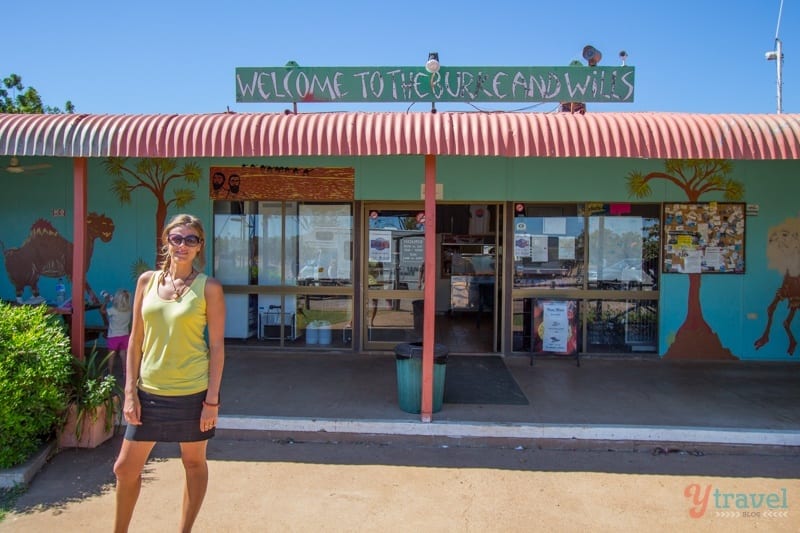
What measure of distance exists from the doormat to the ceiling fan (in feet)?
21.8

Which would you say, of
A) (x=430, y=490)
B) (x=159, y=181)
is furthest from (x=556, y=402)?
(x=159, y=181)

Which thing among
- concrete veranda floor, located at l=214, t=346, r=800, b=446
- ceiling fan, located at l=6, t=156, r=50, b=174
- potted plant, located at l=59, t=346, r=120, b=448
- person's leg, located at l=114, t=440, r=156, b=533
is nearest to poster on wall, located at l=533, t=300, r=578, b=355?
concrete veranda floor, located at l=214, t=346, r=800, b=446

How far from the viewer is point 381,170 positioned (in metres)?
8.29

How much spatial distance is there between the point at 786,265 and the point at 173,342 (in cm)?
832

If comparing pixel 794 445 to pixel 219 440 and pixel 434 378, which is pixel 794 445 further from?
pixel 219 440

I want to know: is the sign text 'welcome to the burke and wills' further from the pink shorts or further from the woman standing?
the woman standing

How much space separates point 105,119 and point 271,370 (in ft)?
11.5

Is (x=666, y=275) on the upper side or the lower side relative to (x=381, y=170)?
lower

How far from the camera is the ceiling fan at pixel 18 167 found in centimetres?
850

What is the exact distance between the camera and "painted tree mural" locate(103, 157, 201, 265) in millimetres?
8469

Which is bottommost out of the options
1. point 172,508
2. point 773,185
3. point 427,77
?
point 172,508

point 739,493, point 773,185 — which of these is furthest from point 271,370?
point 773,185

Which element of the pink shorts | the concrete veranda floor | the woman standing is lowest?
the concrete veranda floor

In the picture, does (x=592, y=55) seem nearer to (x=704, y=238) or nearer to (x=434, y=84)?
(x=434, y=84)
